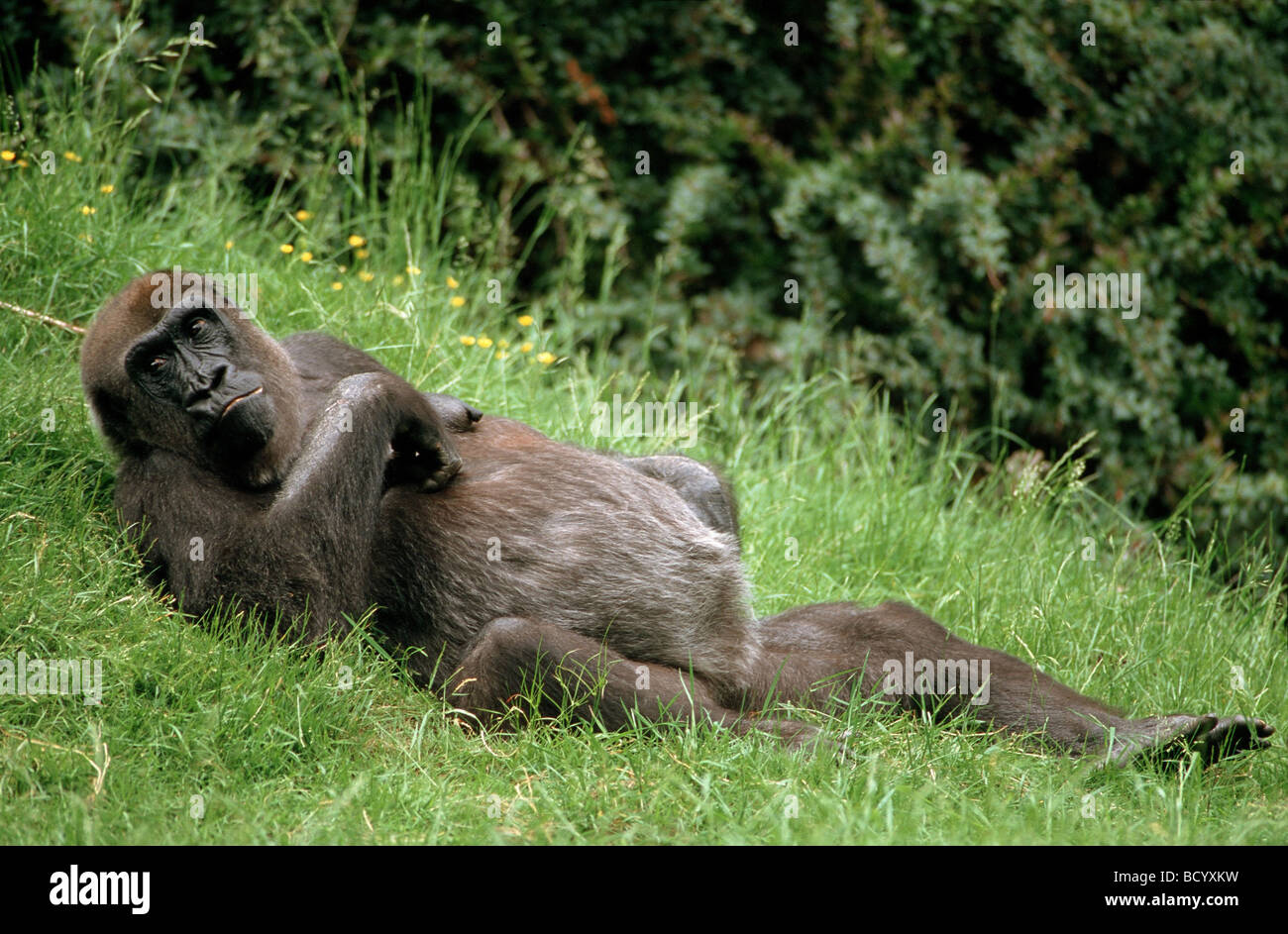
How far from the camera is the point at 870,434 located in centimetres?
806

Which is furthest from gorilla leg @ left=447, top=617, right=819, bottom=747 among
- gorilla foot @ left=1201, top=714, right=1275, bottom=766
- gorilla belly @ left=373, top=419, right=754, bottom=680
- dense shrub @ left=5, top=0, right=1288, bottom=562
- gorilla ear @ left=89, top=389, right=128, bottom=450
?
dense shrub @ left=5, top=0, right=1288, bottom=562

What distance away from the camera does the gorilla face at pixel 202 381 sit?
4.10m

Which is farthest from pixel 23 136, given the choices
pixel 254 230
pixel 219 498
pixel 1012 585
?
pixel 1012 585

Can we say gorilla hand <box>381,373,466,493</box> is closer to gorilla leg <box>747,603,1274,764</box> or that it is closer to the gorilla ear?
the gorilla ear

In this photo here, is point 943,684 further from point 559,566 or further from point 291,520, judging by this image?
point 291,520

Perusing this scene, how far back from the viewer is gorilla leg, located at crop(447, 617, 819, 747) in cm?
390

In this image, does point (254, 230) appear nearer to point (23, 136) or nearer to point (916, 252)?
point (23, 136)

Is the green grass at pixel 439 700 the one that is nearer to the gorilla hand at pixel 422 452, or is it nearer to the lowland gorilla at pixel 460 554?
the lowland gorilla at pixel 460 554

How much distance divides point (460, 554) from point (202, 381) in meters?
0.99

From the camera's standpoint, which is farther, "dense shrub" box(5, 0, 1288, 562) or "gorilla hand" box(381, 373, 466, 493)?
"dense shrub" box(5, 0, 1288, 562)

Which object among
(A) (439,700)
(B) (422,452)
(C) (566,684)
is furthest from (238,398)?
(C) (566,684)

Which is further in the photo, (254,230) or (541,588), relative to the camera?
(254,230)

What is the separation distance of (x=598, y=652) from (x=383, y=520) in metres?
0.87

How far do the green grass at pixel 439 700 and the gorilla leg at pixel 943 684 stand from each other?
157mm
